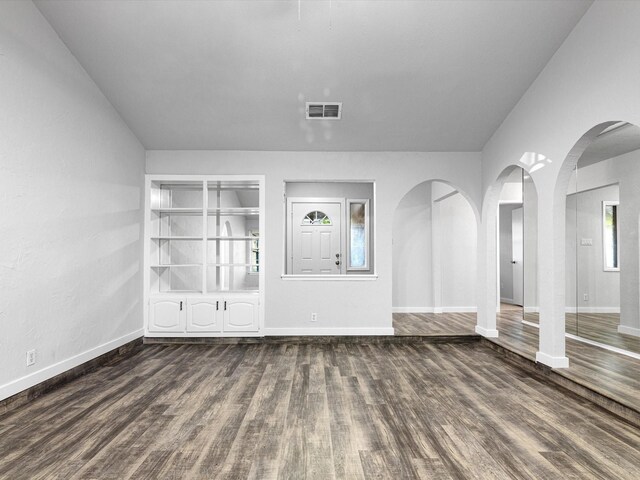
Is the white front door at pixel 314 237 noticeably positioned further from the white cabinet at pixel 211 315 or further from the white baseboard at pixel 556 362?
the white baseboard at pixel 556 362

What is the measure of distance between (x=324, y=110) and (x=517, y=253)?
6.25 metres

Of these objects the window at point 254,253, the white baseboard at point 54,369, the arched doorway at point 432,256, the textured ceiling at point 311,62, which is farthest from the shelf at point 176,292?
the arched doorway at point 432,256

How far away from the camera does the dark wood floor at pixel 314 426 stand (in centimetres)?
221

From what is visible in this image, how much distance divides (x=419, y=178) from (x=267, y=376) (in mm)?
3374

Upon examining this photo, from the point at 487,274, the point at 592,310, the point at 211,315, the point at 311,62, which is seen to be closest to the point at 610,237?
the point at 592,310

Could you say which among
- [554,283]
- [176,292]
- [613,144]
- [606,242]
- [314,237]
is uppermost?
[613,144]

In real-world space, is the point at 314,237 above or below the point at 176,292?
above

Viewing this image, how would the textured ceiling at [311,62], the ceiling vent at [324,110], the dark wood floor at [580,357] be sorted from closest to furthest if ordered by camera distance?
the dark wood floor at [580,357] → the textured ceiling at [311,62] → the ceiling vent at [324,110]

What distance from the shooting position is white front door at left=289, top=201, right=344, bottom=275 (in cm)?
801

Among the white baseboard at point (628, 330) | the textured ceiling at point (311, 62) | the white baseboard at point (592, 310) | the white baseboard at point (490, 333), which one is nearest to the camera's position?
the textured ceiling at point (311, 62)

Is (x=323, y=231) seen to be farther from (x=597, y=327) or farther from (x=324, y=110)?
(x=597, y=327)

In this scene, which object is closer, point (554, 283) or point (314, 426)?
point (314, 426)

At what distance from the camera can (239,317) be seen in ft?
17.7

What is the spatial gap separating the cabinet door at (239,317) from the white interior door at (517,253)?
610 centimetres
